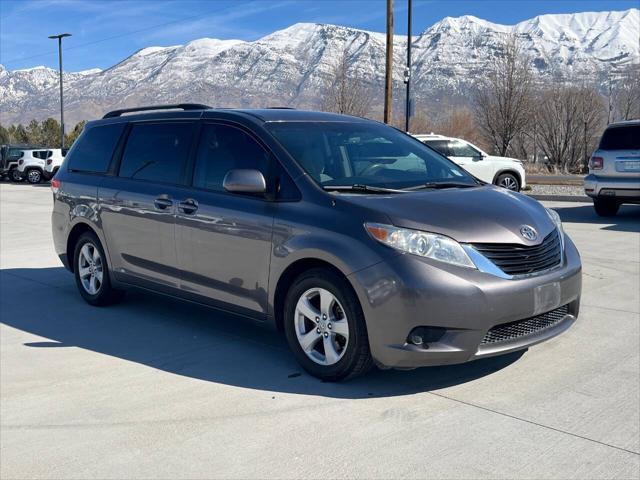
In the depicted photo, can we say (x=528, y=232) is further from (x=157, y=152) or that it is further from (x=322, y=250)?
(x=157, y=152)

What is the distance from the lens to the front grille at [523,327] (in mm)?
4246

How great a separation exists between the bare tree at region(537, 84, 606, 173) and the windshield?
48.8 m

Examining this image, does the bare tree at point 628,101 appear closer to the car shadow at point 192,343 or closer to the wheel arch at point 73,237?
the wheel arch at point 73,237

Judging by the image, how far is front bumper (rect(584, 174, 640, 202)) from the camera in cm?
1247

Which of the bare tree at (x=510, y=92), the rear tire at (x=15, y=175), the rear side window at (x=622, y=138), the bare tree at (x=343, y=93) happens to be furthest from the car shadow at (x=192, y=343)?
the bare tree at (x=510, y=92)

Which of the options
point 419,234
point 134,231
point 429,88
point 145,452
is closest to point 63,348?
point 134,231

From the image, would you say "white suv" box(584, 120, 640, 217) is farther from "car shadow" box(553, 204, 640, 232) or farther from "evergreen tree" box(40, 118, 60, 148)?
"evergreen tree" box(40, 118, 60, 148)

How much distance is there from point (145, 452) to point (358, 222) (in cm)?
177

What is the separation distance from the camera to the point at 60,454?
370 cm

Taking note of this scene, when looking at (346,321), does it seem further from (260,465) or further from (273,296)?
(260,465)

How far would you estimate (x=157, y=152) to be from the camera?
5965mm

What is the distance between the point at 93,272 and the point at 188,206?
1.80 metres

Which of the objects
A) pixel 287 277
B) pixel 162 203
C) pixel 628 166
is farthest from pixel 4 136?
pixel 287 277

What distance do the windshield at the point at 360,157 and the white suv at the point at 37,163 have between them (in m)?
30.3
